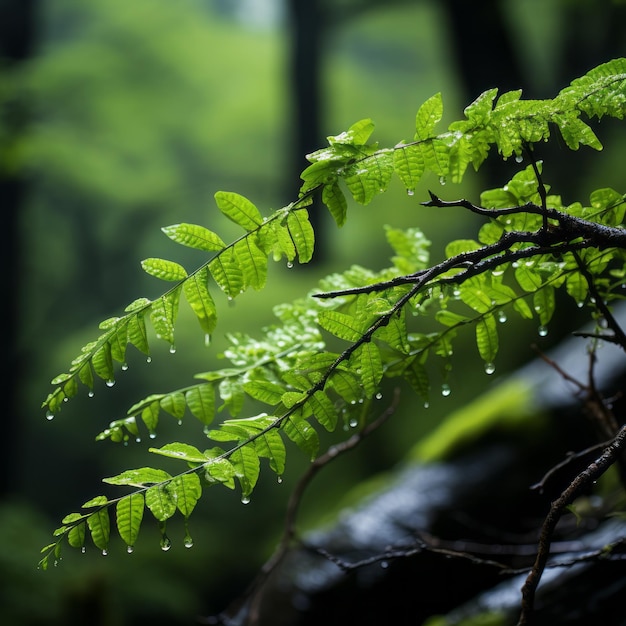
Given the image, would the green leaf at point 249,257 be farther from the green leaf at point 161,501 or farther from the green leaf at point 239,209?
the green leaf at point 161,501

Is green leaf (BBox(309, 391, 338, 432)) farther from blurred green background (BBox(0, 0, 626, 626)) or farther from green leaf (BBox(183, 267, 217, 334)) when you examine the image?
blurred green background (BBox(0, 0, 626, 626))

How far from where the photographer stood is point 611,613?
134 cm

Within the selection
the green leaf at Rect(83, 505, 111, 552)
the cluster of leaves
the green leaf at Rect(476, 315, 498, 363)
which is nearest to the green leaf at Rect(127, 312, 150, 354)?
the cluster of leaves

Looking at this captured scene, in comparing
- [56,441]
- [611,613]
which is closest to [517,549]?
[611,613]

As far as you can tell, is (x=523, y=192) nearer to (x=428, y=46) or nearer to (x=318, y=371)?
(x=318, y=371)

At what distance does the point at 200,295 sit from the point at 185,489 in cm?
27

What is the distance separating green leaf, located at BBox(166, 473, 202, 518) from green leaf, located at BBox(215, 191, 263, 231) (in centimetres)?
35

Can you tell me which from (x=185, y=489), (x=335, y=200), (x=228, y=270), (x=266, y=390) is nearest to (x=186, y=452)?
(x=185, y=489)

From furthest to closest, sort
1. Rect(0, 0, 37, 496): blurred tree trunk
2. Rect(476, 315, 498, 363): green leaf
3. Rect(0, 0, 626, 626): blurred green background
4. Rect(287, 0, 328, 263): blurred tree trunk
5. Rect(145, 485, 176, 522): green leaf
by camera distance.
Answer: Rect(287, 0, 328, 263): blurred tree trunk
Rect(0, 0, 37, 496): blurred tree trunk
Rect(0, 0, 626, 626): blurred green background
Rect(476, 315, 498, 363): green leaf
Rect(145, 485, 176, 522): green leaf

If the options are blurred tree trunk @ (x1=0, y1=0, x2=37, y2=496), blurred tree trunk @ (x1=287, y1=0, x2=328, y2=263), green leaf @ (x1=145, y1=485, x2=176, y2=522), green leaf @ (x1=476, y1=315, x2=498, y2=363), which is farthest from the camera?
blurred tree trunk @ (x1=287, y1=0, x2=328, y2=263)

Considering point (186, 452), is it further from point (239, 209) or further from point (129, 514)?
point (239, 209)

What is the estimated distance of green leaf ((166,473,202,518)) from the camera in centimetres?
80

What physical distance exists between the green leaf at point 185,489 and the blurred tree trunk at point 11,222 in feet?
19.1

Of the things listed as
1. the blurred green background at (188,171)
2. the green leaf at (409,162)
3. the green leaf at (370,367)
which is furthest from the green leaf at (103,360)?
the blurred green background at (188,171)
